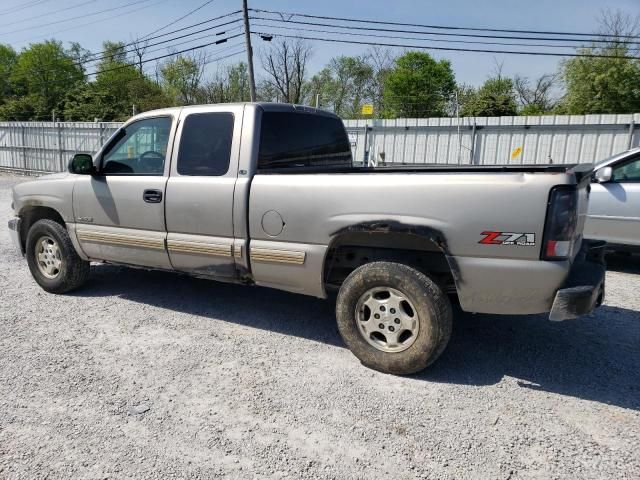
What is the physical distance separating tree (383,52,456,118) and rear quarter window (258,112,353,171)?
4880cm

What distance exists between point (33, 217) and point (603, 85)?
44572mm

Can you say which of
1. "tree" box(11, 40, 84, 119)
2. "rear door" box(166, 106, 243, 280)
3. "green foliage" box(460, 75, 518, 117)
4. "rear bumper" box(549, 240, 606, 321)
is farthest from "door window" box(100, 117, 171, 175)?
"tree" box(11, 40, 84, 119)

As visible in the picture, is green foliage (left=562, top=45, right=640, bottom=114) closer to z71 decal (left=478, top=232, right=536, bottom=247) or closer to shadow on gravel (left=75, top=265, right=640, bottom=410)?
shadow on gravel (left=75, top=265, right=640, bottom=410)

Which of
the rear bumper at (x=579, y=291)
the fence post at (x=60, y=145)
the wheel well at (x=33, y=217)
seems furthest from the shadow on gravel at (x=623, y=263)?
the fence post at (x=60, y=145)

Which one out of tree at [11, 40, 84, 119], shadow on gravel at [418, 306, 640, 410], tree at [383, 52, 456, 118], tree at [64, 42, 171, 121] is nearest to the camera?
shadow on gravel at [418, 306, 640, 410]

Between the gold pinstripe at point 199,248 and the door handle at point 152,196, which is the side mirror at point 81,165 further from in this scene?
the gold pinstripe at point 199,248

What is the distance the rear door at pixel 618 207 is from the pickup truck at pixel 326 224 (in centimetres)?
276

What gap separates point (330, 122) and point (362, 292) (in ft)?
7.11

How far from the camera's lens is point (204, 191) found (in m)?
4.07

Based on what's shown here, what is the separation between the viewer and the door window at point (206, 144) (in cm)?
407

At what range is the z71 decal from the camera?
2.94 metres

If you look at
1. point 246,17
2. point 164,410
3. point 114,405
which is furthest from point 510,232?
point 246,17

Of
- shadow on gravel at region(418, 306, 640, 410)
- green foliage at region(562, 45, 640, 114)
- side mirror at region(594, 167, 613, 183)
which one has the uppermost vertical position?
green foliage at region(562, 45, 640, 114)

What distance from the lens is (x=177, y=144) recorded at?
4.33 metres
